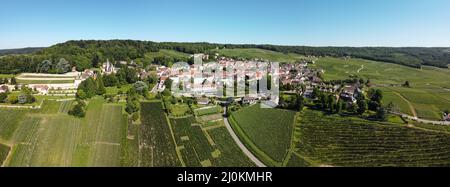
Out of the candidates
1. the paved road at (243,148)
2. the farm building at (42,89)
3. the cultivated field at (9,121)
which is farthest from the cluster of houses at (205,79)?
the cultivated field at (9,121)

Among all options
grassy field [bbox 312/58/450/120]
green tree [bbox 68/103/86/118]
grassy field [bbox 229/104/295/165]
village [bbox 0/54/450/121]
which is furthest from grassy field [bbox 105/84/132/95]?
grassy field [bbox 312/58/450/120]

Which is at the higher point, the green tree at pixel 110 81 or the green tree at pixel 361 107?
the green tree at pixel 110 81

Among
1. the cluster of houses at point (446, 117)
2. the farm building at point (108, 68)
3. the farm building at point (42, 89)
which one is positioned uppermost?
the farm building at point (108, 68)

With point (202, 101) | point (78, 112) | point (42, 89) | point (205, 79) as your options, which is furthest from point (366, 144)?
point (42, 89)

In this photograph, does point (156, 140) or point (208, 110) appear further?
point (208, 110)

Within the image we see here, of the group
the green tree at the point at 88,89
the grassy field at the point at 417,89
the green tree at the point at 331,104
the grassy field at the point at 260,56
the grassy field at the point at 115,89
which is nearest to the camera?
→ the green tree at the point at 331,104

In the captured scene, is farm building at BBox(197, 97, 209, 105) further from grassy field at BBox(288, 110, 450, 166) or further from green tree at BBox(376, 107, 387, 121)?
green tree at BBox(376, 107, 387, 121)

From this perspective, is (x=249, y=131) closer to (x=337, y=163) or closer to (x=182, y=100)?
(x=337, y=163)

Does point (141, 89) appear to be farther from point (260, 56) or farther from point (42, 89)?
point (260, 56)

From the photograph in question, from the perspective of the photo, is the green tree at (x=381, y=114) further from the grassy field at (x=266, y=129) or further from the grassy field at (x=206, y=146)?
the grassy field at (x=206, y=146)
